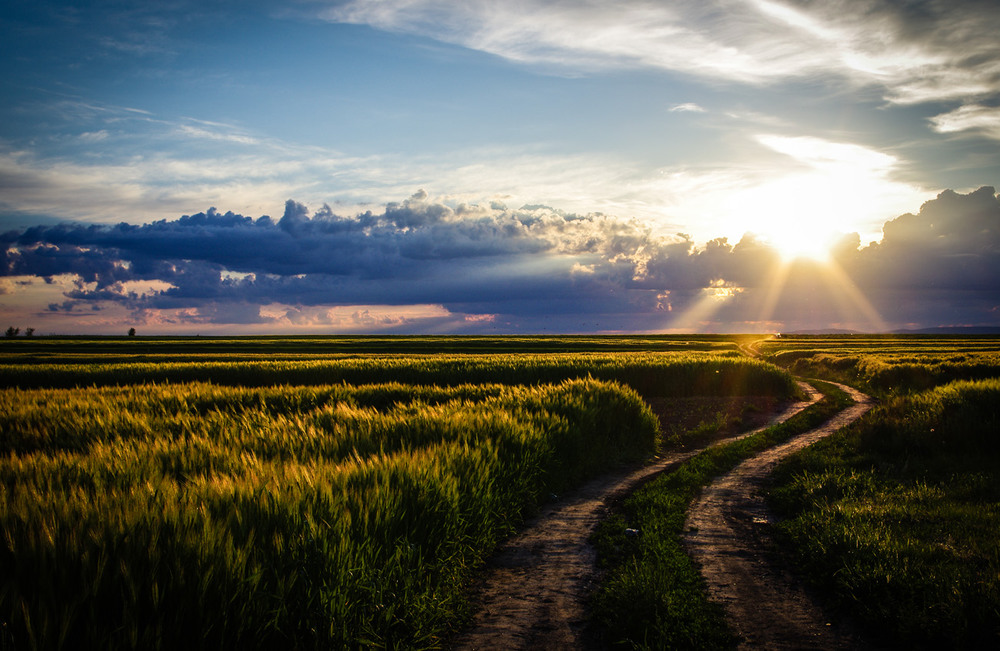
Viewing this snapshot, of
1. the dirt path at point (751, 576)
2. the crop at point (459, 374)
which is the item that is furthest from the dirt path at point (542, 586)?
the crop at point (459, 374)

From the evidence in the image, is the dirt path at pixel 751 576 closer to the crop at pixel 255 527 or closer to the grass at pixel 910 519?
the grass at pixel 910 519

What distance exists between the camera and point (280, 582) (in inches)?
142

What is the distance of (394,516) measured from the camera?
17.0 ft

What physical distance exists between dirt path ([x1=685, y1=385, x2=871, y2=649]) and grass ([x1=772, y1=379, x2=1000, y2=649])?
0.33 metres

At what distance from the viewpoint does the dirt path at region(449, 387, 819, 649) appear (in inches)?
181

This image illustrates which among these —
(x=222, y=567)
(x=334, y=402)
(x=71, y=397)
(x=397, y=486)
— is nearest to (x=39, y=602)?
(x=222, y=567)

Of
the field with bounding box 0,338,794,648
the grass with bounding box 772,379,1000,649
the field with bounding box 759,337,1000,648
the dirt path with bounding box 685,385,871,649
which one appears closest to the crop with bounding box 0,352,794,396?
the field with bounding box 759,337,1000,648

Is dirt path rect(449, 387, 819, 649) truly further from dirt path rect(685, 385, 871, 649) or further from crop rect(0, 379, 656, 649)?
dirt path rect(685, 385, 871, 649)

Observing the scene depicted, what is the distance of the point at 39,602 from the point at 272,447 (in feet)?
16.8

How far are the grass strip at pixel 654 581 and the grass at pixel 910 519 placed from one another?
1464 millimetres

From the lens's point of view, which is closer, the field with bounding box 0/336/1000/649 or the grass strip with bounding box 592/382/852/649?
the field with bounding box 0/336/1000/649

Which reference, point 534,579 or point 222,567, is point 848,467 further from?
point 222,567

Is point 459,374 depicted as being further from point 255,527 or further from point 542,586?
point 255,527

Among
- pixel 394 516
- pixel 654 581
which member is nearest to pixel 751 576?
pixel 654 581
